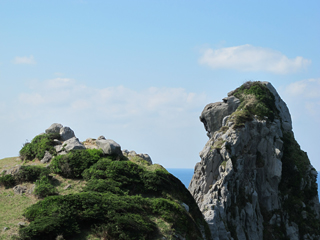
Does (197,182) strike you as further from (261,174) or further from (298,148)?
(298,148)

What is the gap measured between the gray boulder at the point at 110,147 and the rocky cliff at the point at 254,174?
1582cm

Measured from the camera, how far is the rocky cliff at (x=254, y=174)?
44.8m

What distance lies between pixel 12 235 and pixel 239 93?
48.1 m

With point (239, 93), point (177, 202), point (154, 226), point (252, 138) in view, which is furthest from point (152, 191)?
point (239, 93)

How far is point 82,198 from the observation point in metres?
19.4

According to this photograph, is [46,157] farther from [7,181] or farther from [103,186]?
[103,186]

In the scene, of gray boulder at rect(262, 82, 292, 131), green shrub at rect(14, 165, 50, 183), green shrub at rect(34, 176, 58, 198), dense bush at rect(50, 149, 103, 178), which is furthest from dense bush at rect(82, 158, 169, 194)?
gray boulder at rect(262, 82, 292, 131)

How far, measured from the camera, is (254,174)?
50.2 metres

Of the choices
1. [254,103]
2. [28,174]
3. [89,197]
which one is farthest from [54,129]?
[254,103]

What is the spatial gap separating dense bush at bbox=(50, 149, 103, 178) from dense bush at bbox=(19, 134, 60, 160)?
289 cm

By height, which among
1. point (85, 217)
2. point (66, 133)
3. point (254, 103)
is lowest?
point (85, 217)

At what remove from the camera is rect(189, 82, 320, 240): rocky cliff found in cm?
4478

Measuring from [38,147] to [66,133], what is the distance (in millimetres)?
2970

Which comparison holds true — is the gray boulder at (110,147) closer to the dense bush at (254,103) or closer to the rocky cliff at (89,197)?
the rocky cliff at (89,197)
